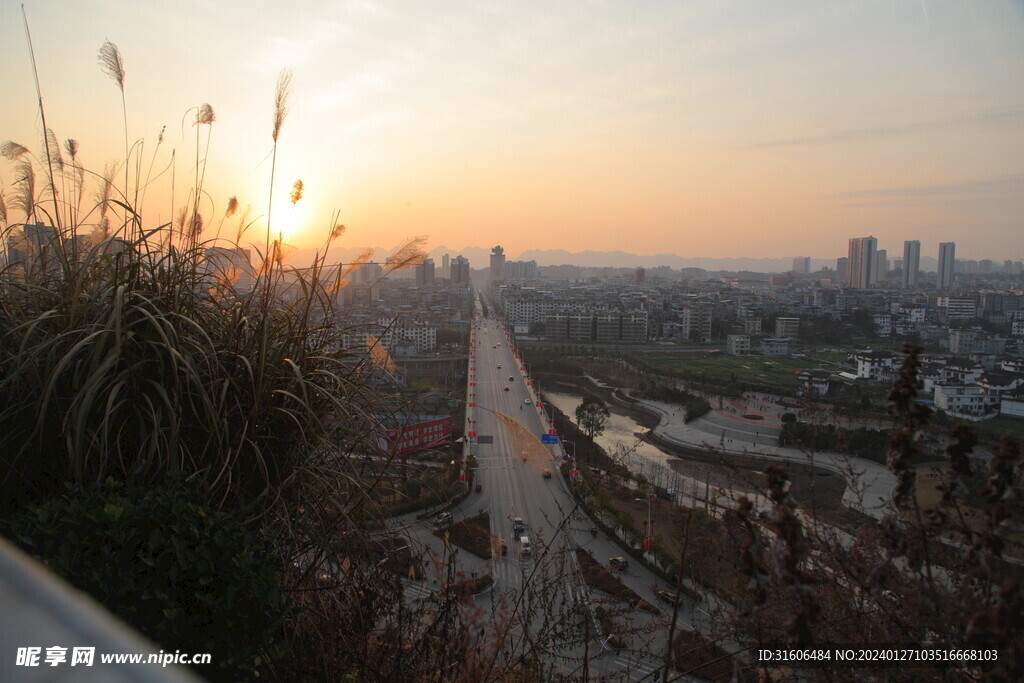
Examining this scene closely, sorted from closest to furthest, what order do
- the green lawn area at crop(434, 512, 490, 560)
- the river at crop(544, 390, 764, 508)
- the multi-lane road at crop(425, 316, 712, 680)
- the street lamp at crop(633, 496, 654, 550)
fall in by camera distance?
the multi-lane road at crop(425, 316, 712, 680) < the green lawn area at crop(434, 512, 490, 560) < the street lamp at crop(633, 496, 654, 550) < the river at crop(544, 390, 764, 508)

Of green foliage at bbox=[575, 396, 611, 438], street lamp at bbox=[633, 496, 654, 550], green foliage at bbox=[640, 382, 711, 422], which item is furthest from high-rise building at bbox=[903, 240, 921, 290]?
street lamp at bbox=[633, 496, 654, 550]

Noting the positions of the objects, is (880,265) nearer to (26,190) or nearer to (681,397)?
(681,397)

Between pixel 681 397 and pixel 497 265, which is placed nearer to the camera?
pixel 681 397

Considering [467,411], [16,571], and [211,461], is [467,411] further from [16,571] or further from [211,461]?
[16,571]

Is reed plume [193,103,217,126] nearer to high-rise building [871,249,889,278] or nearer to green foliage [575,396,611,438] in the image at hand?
green foliage [575,396,611,438]

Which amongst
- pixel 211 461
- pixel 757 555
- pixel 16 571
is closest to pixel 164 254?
pixel 211 461

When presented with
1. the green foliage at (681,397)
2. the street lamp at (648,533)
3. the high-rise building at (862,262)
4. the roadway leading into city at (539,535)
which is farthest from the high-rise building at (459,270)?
the street lamp at (648,533)

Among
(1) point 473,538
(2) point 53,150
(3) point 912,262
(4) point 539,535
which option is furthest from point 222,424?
(3) point 912,262
